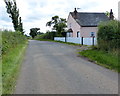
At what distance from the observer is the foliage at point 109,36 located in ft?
40.7

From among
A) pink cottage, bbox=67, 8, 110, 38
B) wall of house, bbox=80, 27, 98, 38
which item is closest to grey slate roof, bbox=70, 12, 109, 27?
pink cottage, bbox=67, 8, 110, 38

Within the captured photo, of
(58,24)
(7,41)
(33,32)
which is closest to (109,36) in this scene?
(7,41)

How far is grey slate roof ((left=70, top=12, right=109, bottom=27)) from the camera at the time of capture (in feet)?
127

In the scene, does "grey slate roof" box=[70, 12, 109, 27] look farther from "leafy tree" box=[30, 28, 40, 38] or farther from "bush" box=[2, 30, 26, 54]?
"leafy tree" box=[30, 28, 40, 38]

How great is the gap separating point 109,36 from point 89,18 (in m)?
27.7

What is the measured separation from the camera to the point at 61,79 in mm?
6836

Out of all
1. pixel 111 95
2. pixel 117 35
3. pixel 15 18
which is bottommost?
pixel 111 95

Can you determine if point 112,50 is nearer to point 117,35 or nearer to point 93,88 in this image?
point 117,35

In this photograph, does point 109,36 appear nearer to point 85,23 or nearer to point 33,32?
point 85,23

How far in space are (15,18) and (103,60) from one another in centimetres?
2876

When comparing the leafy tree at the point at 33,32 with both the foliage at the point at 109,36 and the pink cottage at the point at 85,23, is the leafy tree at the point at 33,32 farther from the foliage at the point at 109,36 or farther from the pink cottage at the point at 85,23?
the foliage at the point at 109,36

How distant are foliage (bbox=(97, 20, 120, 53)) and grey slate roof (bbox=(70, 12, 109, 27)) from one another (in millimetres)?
23739

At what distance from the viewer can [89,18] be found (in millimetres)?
40250

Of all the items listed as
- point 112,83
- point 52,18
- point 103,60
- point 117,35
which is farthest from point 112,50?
point 52,18
